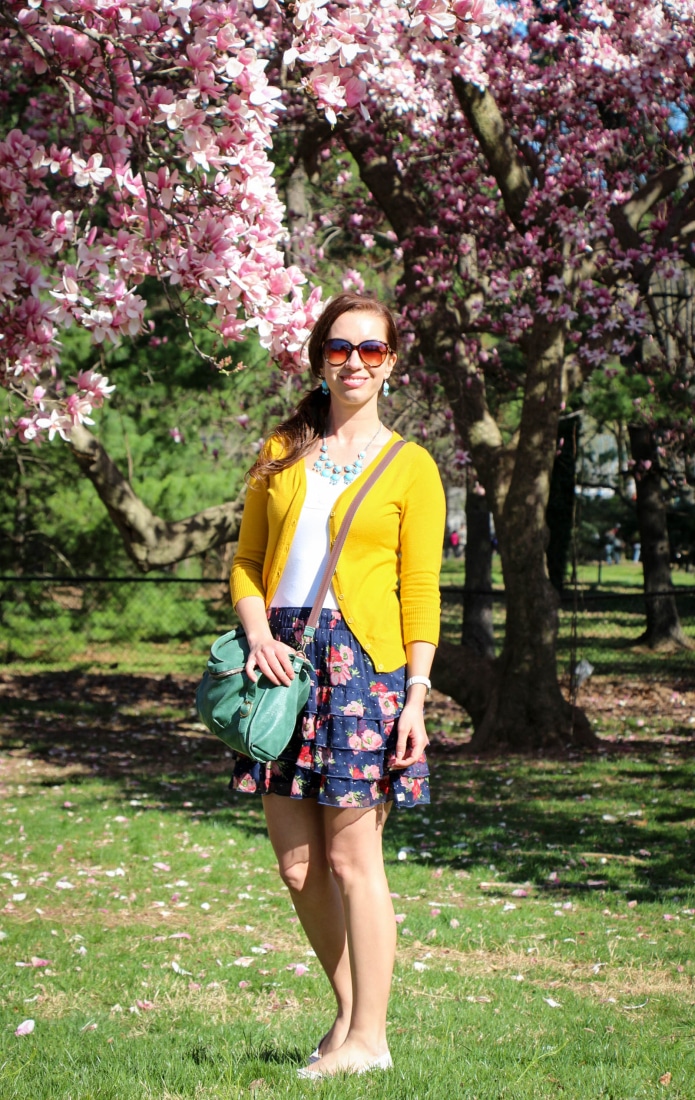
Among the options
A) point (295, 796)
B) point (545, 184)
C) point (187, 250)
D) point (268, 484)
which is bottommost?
point (295, 796)

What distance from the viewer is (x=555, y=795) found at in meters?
7.68

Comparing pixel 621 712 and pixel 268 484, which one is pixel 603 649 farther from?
pixel 268 484

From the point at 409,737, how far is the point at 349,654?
9.1 inches

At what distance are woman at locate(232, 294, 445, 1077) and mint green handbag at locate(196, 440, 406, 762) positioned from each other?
0.03 metres

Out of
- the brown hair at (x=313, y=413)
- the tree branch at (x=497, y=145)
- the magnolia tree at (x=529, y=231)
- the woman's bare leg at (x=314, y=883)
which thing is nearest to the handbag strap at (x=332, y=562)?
the brown hair at (x=313, y=413)

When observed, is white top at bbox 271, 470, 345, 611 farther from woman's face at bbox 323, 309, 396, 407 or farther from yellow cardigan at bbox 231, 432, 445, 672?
woman's face at bbox 323, 309, 396, 407

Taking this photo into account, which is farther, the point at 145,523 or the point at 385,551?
the point at 145,523

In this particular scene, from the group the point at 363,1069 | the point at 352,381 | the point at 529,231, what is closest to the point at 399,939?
the point at 363,1069

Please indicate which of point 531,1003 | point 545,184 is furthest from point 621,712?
point 531,1003

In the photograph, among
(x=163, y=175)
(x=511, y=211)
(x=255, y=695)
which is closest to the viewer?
(x=255, y=695)

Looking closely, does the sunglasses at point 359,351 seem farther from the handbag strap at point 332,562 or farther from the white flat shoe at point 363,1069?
the white flat shoe at point 363,1069

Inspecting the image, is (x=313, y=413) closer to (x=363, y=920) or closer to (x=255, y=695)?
(x=255, y=695)

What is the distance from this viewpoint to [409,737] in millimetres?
2592

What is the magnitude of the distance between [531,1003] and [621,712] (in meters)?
8.40
